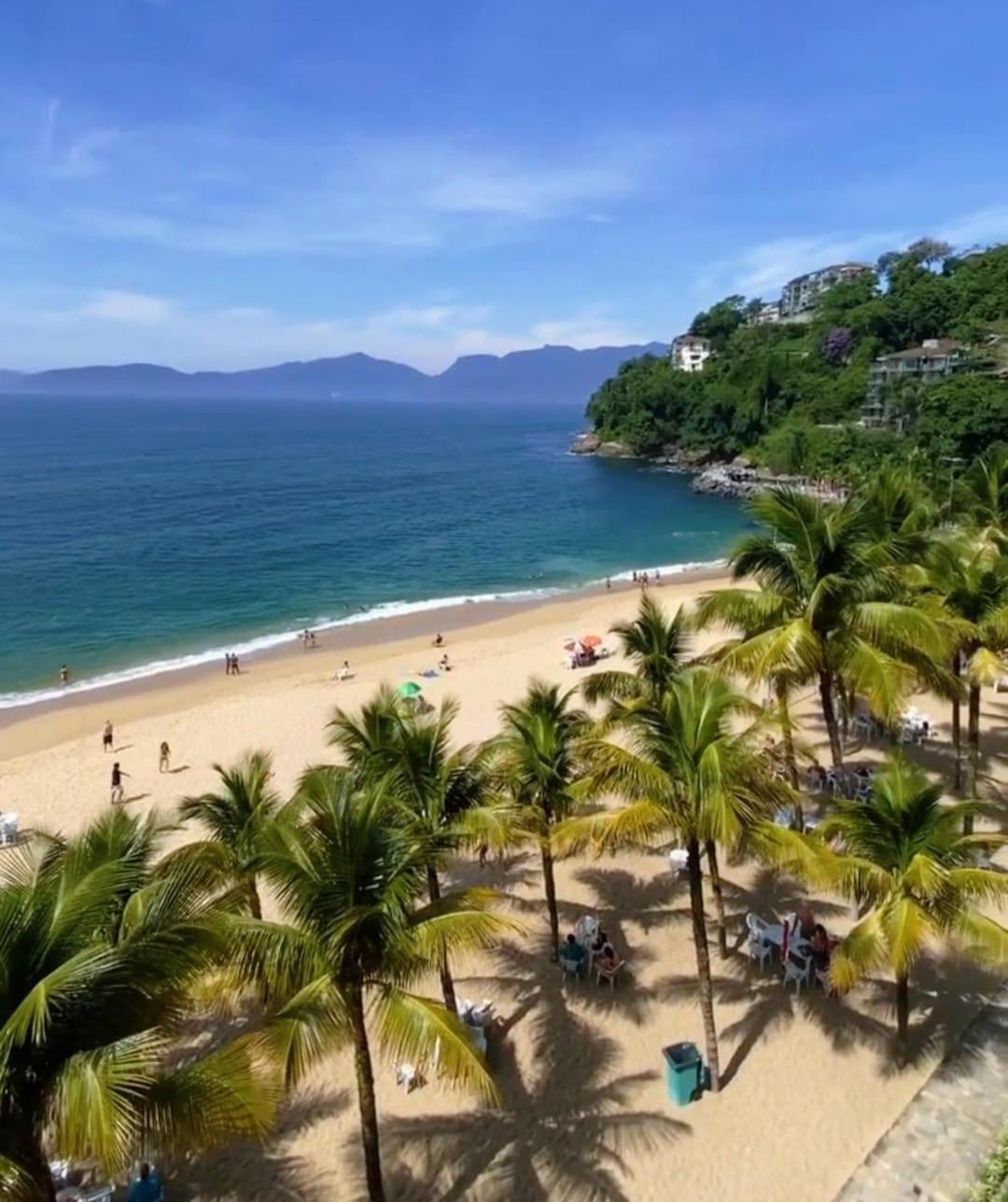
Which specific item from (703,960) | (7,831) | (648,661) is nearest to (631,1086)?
(703,960)

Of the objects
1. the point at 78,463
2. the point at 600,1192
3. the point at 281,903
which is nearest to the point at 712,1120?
the point at 600,1192

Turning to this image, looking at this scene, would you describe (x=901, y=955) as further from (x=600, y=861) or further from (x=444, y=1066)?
(x=600, y=861)

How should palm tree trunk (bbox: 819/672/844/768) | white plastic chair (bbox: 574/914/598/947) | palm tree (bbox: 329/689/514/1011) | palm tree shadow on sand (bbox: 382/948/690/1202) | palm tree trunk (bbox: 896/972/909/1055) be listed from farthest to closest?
palm tree trunk (bbox: 819/672/844/768) < white plastic chair (bbox: 574/914/598/947) < palm tree trunk (bbox: 896/972/909/1055) < palm tree (bbox: 329/689/514/1011) < palm tree shadow on sand (bbox: 382/948/690/1202)

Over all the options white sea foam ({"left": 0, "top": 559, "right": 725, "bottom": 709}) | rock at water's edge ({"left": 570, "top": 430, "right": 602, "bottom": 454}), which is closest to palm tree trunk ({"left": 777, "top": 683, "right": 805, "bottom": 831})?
white sea foam ({"left": 0, "top": 559, "right": 725, "bottom": 709})

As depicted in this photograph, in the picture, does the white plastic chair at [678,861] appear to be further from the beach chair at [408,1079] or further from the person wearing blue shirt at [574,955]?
the beach chair at [408,1079]

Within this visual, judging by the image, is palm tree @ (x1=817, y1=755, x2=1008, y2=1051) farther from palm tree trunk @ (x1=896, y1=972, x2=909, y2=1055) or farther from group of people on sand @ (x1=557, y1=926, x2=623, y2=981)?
group of people on sand @ (x1=557, y1=926, x2=623, y2=981)

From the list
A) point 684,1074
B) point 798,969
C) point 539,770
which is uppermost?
point 539,770

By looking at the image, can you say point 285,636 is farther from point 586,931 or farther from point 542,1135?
point 542,1135

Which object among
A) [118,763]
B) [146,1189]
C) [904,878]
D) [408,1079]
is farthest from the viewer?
[118,763]
